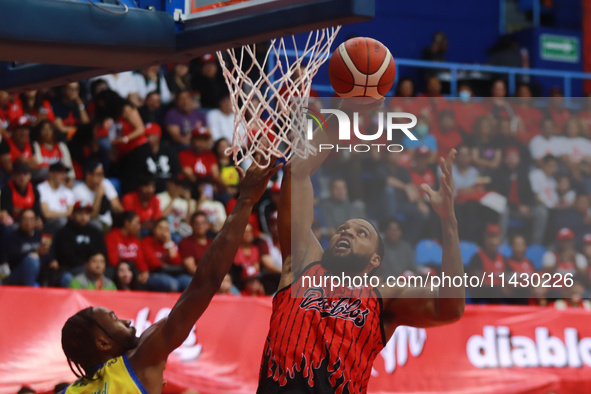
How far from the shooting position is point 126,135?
29.9ft

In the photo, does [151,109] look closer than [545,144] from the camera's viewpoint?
Yes

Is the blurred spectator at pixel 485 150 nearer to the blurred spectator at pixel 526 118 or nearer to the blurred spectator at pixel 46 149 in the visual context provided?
the blurred spectator at pixel 526 118

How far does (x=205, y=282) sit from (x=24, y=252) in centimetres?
459

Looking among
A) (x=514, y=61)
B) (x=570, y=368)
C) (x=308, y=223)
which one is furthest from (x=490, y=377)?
(x=514, y=61)

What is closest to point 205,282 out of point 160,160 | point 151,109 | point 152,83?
point 160,160

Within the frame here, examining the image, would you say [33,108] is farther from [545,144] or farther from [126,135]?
[545,144]

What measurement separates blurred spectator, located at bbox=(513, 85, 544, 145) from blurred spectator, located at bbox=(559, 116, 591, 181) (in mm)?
355

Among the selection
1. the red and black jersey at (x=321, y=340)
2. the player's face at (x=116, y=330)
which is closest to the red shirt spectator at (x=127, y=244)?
the red and black jersey at (x=321, y=340)

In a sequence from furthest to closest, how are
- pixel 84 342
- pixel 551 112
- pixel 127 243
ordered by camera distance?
pixel 551 112 → pixel 127 243 → pixel 84 342

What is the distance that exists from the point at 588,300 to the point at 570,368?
1.41 m

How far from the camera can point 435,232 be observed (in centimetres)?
748

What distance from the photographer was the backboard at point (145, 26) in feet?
12.5

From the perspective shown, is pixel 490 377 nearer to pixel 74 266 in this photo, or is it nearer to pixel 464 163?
pixel 464 163

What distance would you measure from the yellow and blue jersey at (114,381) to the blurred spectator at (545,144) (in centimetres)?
701
